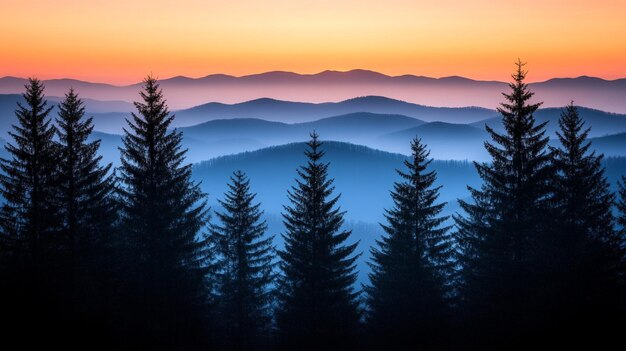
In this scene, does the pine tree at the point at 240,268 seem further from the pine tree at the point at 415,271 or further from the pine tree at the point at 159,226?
the pine tree at the point at 415,271

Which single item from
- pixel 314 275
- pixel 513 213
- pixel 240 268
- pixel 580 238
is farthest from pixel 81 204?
pixel 580 238

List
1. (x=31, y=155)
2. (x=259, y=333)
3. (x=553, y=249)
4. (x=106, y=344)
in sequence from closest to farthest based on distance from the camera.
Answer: (x=106, y=344) < (x=31, y=155) < (x=553, y=249) < (x=259, y=333)

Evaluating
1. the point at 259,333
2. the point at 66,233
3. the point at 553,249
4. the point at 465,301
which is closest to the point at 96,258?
the point at 66,233

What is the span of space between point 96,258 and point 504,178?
18.1m

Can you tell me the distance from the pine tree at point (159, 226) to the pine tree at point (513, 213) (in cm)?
1256

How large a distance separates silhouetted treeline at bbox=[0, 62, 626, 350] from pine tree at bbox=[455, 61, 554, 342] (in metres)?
0.06

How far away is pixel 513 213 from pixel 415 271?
203 inches

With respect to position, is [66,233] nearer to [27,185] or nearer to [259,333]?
[27,185]

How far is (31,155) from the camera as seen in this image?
2195cm

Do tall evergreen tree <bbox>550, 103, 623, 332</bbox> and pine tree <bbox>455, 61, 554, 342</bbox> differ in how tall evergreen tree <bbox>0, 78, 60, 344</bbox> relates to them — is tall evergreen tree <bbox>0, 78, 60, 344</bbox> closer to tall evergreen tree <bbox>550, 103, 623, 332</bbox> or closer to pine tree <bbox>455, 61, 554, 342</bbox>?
pine tree <bbox>455, 61, 554, 342</bbox>

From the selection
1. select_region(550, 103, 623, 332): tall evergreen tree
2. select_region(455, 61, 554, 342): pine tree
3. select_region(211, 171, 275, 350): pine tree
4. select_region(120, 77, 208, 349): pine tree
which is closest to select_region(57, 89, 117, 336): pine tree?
select_region(120, 77, 208, 349): pine tree

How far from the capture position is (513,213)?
22.3 metres

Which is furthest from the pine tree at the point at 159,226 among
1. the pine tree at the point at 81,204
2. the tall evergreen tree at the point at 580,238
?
the tall evergreen tree at the point at 580,238

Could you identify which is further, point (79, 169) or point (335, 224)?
point (335, 224)
